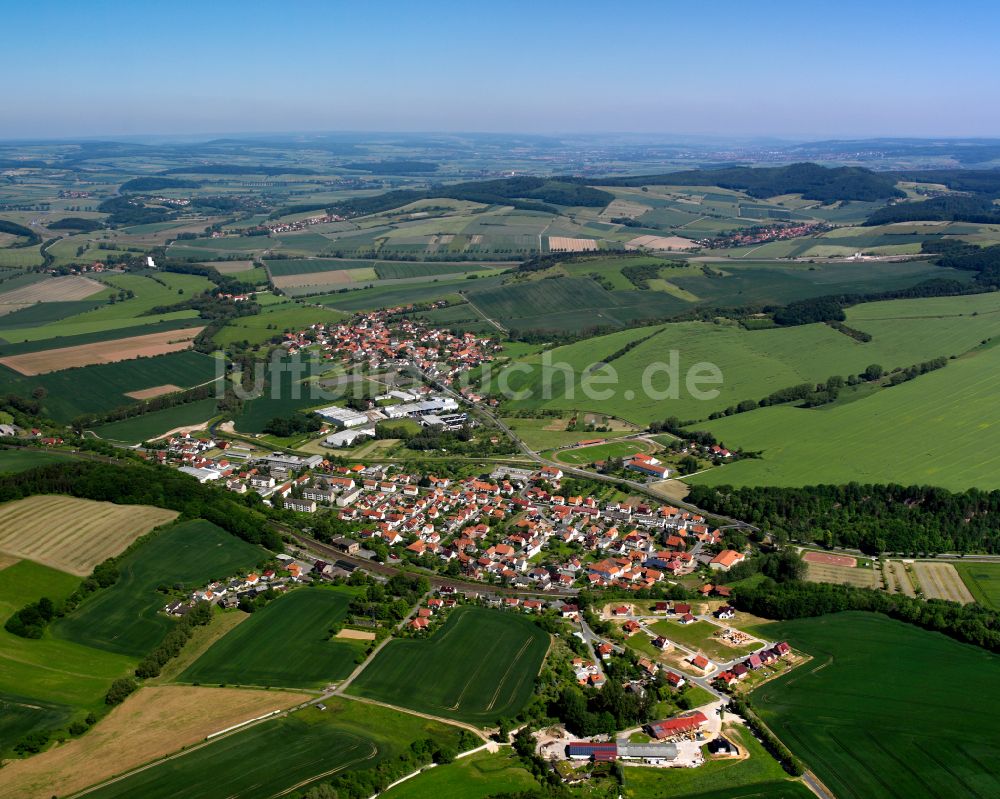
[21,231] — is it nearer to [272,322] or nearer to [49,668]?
[272,322]

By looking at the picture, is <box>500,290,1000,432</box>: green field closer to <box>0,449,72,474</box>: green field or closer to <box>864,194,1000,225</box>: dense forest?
<box>0,449,72,474</box>: green field

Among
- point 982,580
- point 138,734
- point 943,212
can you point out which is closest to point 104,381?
point 138,734

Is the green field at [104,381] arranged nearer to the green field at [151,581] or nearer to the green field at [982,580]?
the green field at [151,581]

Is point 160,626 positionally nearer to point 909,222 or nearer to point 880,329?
point 880,329

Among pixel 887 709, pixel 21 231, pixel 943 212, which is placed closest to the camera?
pixel 887 709

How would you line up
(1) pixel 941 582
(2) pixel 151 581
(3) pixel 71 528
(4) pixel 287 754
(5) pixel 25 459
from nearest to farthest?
(4) pixel 287 754 < (2) pixel 151 581 < (1) pixel 941 582 < (3) pixel 71 528 < (5) pixel 25 459

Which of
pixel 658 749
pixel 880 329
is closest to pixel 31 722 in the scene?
pixel 658 749

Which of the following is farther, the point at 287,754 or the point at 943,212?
the point at 943,212
